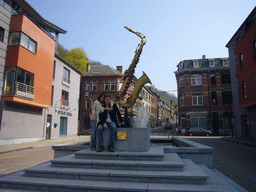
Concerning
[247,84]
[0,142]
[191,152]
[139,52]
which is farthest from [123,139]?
[247,84]

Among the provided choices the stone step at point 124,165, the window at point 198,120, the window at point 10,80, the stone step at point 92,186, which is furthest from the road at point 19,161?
the window at point 198,120

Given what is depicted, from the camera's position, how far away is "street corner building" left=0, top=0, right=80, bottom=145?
17156 millimetres

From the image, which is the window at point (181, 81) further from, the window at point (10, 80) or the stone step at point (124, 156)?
the stone step at point (124, 156)

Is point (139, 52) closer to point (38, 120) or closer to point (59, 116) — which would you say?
point (38, 120)

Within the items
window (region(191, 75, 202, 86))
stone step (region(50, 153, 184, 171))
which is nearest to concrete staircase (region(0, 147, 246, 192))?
stone step (region(50, 153, 184, 171))

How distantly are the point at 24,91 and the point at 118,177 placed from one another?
662 inches

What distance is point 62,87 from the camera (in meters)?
28.0

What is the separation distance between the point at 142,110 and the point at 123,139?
2883 mm

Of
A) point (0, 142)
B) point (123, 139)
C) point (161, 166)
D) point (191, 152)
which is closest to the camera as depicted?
point (161, 166)

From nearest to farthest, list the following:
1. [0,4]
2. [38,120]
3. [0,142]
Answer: [0,142], [0,4], [38,120]

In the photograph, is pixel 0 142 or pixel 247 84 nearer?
pixel 0 142

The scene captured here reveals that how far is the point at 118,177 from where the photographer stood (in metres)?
4.84

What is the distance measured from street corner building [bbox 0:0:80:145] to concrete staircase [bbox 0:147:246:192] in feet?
45.5

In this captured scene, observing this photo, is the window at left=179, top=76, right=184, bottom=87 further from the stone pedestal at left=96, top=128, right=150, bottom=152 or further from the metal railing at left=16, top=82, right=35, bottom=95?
the stone pedestal at left=96, top=128, right=150, bottom=152
